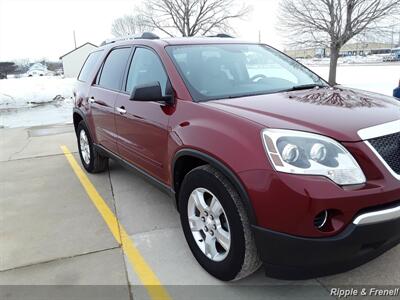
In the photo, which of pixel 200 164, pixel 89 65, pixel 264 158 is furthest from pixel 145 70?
pixel 89 65

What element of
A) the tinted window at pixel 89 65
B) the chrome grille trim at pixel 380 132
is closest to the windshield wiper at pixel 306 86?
the chrome grille trim at pixel 380 132

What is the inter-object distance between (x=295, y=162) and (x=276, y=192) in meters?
0.21

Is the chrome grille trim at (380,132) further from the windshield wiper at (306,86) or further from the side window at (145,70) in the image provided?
the side window at (145,70)

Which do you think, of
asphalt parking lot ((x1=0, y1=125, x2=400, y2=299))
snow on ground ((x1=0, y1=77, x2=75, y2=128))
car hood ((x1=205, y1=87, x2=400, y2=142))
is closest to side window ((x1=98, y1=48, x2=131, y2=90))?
asphalt parking lot ((x1=0, y1=125, x2=400, y2=299))

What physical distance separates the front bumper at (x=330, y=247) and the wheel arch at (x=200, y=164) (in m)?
0.17

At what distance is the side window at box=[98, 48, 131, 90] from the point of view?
439 cm

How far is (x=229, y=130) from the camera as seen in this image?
8.49 ft

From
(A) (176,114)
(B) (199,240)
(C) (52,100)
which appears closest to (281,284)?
(B) (199,240)

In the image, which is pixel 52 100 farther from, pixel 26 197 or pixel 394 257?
pixel 394 257

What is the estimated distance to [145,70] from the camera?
387 centimetres

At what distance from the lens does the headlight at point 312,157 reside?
2.22 metres

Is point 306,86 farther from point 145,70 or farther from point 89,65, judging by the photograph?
point 89,65

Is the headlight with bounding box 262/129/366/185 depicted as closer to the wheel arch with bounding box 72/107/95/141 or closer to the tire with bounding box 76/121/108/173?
the wheel arch with bounding box 72/107/95/141

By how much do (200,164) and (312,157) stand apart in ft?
3.36
